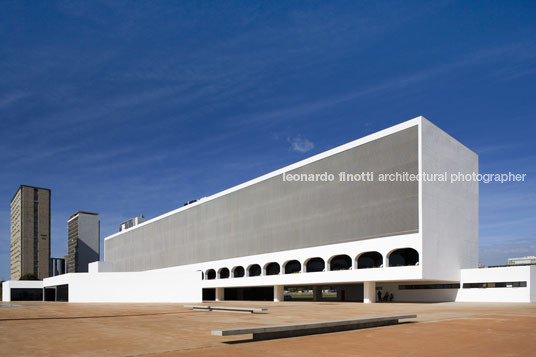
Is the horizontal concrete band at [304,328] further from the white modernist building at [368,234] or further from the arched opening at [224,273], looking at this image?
the arched opening at [224,273]

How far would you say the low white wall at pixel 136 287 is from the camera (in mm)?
43062

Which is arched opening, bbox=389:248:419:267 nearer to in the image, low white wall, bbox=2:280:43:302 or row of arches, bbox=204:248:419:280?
row of arches, bbox=204:248:419:280

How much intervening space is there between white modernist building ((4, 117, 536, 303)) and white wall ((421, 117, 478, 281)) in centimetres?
10

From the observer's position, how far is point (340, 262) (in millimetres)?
46500

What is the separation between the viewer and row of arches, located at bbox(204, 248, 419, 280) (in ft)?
130

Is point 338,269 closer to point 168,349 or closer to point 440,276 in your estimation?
point 440,276

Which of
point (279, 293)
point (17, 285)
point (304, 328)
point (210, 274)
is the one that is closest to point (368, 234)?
point (279, 293)

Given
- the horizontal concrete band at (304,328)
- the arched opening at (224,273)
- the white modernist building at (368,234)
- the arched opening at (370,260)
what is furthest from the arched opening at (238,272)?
the horizontal concrete band at (304,328)

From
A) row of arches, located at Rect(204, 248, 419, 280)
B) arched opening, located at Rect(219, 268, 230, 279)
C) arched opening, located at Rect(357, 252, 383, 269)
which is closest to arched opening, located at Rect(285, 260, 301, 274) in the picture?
row of arches, located at Rect(204, 248, 419, 280)

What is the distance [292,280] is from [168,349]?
42.2 m

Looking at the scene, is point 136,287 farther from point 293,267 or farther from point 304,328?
point 304,328

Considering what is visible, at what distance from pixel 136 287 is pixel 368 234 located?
73.3 ft

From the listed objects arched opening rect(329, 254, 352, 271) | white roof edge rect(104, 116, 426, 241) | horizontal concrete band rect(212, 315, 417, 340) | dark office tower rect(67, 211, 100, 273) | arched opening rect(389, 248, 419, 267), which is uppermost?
white roof edge rect(104, 116, 426, 241)

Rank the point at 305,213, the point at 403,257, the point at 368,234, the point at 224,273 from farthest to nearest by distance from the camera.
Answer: the point at 224,273, the point at 305,213, the point at 368,234, the point at 403,257
